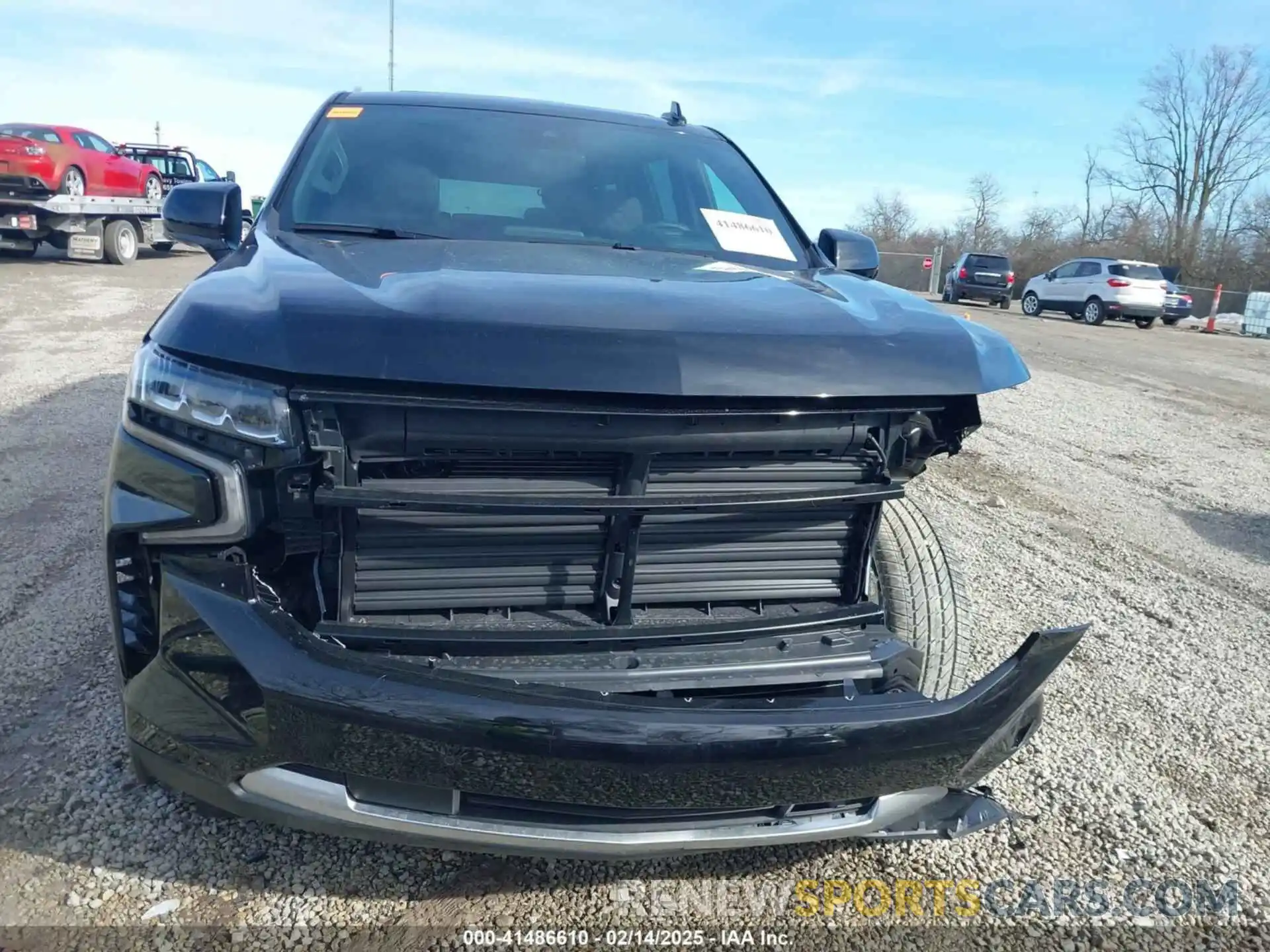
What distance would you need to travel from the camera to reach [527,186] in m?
2.84

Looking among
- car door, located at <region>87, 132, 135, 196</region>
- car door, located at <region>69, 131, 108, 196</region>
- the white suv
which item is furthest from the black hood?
the white suv

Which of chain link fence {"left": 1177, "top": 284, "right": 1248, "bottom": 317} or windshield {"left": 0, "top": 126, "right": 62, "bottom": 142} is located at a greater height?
windshield {"left": 0, "top": 126, "right": 62, "bottom": 142}

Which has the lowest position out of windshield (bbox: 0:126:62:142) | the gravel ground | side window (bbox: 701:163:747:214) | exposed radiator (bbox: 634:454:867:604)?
the gravel ground

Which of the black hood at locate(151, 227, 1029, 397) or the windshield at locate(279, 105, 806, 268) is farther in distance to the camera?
the windshield at locate(279, 105, 806, 268)

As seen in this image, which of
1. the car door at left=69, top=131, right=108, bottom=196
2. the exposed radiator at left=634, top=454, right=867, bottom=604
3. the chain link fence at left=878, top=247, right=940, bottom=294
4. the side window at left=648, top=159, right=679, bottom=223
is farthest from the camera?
the chain link fence at left=878, top=247, right=940, bottom=294

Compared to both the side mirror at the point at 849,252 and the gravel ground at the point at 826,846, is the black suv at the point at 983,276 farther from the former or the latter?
the side mirror at the point at 849,252

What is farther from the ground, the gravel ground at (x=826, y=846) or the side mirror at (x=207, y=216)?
the side mirror at (x=207, y=216)

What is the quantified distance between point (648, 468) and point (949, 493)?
406 cm

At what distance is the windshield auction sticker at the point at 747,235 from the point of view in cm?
280

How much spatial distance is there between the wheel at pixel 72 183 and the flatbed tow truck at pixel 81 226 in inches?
3.8

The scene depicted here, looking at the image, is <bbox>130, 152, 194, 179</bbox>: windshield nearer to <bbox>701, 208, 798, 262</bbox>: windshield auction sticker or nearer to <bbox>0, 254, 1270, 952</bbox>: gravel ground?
<bbox>0, 254, 1270, 952</bbox>: gravel ground

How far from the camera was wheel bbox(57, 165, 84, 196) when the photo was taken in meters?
14.2

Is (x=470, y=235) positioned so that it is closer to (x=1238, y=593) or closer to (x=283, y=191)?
(x=283, y=191)

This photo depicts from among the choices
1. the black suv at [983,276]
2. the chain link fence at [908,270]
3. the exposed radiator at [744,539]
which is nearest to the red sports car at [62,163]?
the exposed radiator at [744,539]
